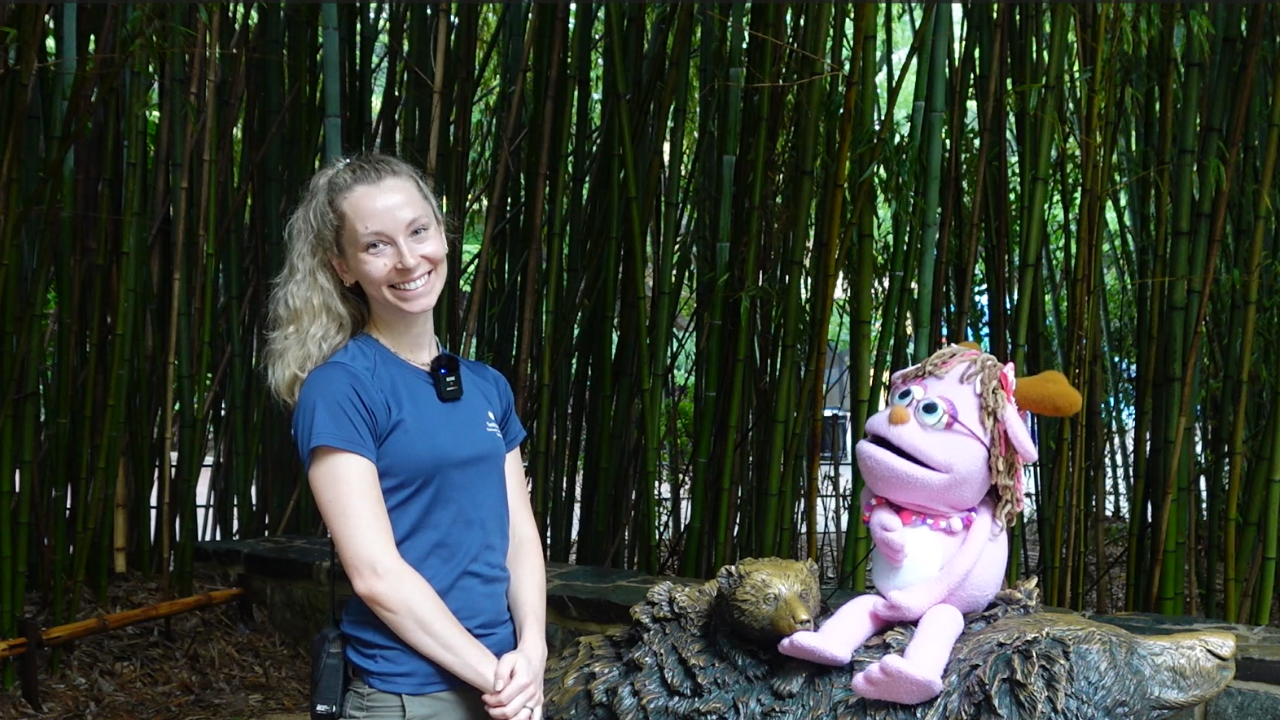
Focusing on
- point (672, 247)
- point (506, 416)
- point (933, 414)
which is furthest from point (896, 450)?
point (672, 247)

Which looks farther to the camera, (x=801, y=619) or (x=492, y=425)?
(x=801, y=619)

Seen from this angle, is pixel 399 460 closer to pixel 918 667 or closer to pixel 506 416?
pixel 506 416

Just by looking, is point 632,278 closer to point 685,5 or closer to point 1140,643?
point 685,5

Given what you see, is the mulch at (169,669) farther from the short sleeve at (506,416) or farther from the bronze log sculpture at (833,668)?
the short sleeve at (506,416)

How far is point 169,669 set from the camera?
9.40 feet

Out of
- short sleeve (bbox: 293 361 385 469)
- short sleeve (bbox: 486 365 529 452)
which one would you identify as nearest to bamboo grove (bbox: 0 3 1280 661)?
short sleeve (bbox: 486 365 529 452)

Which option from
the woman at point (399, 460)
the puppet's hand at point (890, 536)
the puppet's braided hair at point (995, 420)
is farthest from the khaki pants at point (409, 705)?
the puppet's braided hair at point (995, 420)

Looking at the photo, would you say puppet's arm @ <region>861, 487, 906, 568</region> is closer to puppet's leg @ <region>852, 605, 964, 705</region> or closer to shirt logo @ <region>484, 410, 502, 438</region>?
puppet's leg @ <region>852, 605, 964, 705</region>

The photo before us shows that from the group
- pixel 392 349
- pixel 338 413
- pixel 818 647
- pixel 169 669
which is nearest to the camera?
pixel 338 413

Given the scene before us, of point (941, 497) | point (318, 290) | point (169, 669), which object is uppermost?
point (318, 290)

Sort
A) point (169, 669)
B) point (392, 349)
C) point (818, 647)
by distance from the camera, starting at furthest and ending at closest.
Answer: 1. point (169, 669)
2. point (818, 647)
3. point (392, 349)

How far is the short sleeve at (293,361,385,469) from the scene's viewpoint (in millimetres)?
1176

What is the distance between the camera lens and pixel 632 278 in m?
2.71

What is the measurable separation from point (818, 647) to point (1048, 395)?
1.47 feet
